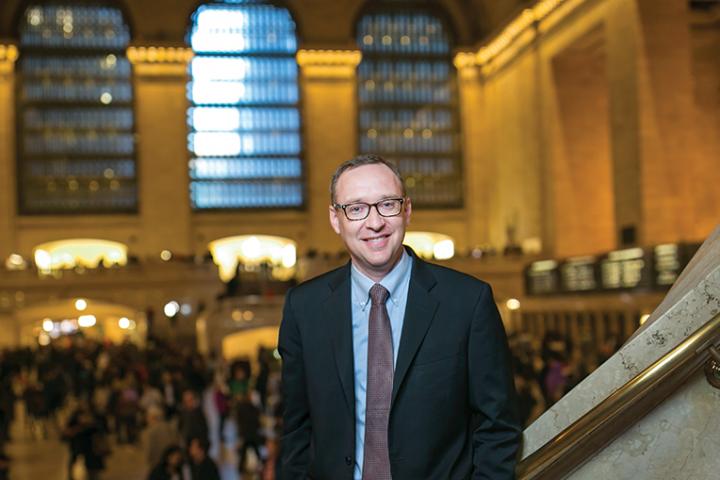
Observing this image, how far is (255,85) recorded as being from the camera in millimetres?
38562

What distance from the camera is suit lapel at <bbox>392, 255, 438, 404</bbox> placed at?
231 centimetres

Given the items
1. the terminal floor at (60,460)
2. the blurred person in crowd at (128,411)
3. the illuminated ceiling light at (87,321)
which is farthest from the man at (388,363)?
the illuminated ceiling light at (87,321)

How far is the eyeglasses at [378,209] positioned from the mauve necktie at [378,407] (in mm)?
286

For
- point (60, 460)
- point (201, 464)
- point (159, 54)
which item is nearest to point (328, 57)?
point (159, 54)

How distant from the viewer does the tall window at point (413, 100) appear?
38.8m

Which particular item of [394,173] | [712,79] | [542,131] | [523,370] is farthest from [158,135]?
[394,173]

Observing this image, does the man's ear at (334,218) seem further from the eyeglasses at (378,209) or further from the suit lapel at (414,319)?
the suit lapel at (414,319)

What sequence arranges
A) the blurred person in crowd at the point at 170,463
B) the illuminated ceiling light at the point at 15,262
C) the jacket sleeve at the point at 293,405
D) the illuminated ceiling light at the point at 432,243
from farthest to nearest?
the illuminated ceiling light at the point at 432,243 < the illuminated ceiling light at the point at 15,262 < the blurred person in crowd at the point at 170,463 < the jacket sleeve at the point at 293,405

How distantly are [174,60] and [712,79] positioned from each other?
19003mm

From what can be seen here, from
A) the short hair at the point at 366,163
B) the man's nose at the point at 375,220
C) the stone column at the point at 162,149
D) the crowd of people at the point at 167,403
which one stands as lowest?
the crowd of people at the point at 167,403

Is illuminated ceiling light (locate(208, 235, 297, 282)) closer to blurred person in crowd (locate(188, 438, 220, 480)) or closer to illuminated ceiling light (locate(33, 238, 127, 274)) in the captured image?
illuminated ceiling light (locate(33, 238, 127, 274))

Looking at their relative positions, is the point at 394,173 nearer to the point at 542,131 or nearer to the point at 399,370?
the point at 399,370

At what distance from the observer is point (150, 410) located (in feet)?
32.7

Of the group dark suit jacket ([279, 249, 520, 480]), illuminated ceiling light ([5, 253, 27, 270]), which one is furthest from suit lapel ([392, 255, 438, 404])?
illuminated ceiling light ([5, 253, 27, 270])
